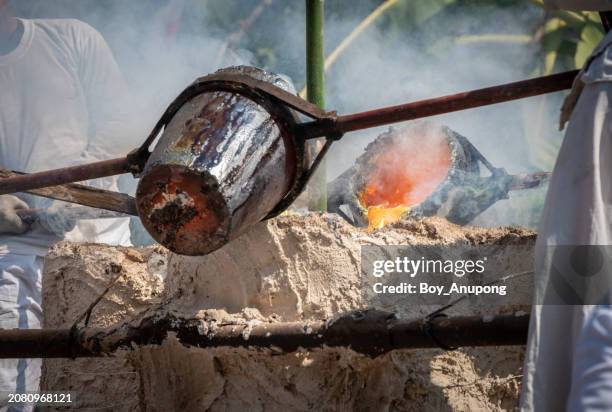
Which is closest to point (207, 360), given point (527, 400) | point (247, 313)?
point (247, 313)

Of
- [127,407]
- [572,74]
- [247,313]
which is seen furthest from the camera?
[127,407]

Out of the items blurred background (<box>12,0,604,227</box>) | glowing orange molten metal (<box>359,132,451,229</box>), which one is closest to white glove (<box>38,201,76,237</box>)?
glowing orange molten metal (<box>359,132,451,229</box>)

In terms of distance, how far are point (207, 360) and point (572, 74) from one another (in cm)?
163

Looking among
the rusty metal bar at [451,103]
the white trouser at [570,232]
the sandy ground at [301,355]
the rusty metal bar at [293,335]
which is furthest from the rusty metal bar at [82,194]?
the white trouser at [570,232]

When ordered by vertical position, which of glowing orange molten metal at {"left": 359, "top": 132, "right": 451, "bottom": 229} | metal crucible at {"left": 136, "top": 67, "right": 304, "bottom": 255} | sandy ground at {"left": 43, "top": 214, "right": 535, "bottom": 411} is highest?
glowing orange molten metal at {"left": 359, "top": 132, "right": 451, "bottom": 229}

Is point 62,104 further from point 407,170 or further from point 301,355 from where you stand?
point 301,355

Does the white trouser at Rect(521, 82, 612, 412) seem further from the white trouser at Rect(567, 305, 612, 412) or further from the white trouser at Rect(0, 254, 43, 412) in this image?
the white trouser at Rect(0, 254, 43, 412)

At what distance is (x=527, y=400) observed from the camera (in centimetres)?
177

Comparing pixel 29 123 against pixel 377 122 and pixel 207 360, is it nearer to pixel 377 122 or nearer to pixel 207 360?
pixel 207 360

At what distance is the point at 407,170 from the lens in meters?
5.71

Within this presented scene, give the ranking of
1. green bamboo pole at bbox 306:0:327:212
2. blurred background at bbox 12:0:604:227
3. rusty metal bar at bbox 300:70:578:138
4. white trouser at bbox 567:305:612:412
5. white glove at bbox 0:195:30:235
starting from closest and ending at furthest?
white trouser at bbox 567:305:612:412
rusty metal bar at bbox 300:70:578:138
green bamboo pole at bbox 306:0:327:212
white glove at bbox 0:195:30:235
blurred background at bbox 12:0:604:227

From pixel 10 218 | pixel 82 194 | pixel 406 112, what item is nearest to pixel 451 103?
pixel 406 112

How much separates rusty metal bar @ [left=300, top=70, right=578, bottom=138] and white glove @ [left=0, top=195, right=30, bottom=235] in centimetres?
313

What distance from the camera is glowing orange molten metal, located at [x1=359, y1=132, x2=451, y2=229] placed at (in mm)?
5367
